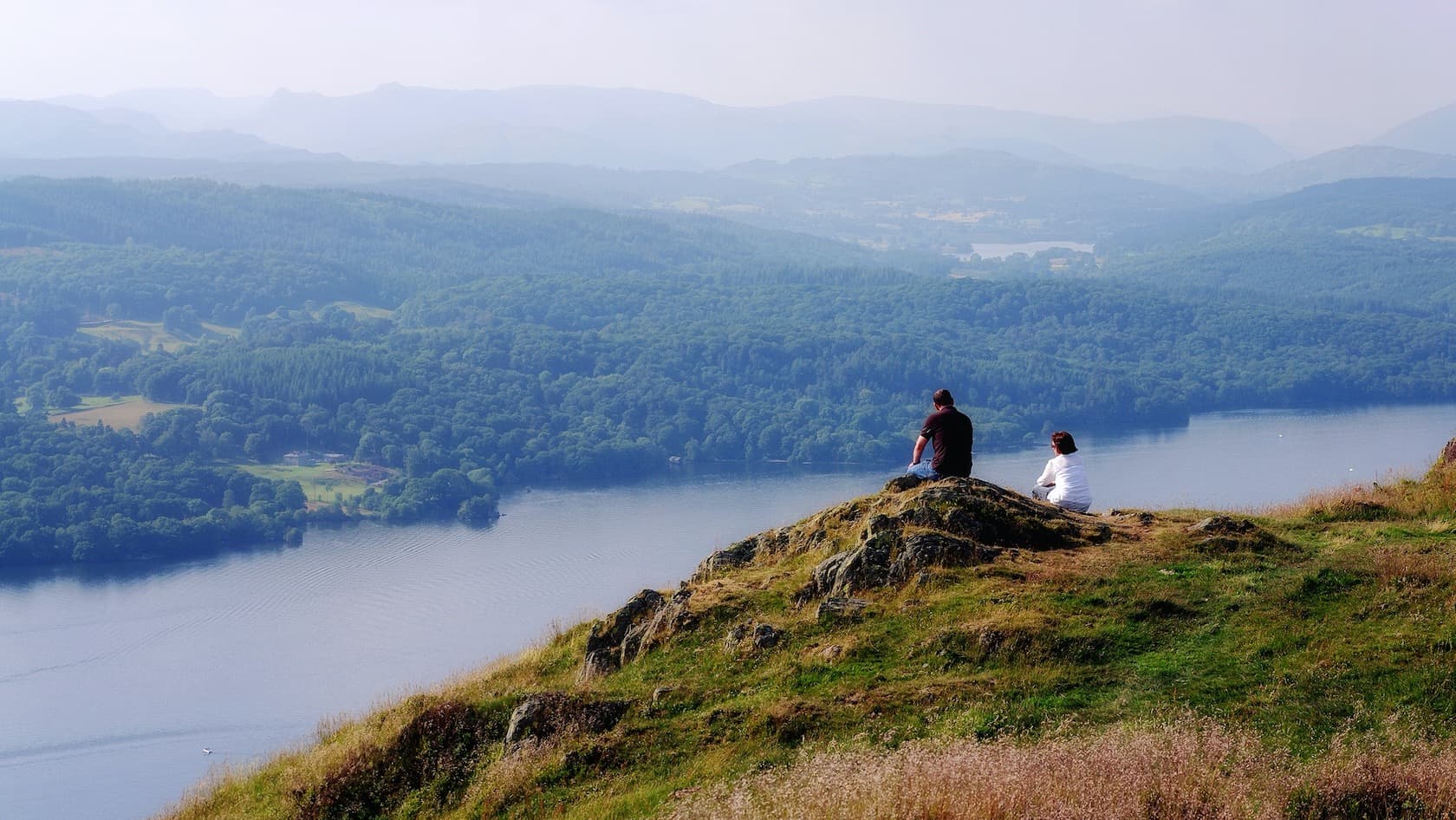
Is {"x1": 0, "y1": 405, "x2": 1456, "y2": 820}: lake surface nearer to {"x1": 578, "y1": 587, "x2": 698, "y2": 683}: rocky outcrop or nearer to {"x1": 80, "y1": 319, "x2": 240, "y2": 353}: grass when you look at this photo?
{"x1": 578, "y1": 587, "x2": 698, "y2": 683}: rocky outcrop

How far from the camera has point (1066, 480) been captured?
13320mm

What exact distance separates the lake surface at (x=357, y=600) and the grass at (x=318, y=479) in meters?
7.81

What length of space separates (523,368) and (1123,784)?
141359mm

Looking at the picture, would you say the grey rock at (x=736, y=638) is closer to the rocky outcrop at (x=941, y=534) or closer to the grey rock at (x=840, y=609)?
the grey rock at (x=840, y=609)

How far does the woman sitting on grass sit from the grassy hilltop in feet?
2.31

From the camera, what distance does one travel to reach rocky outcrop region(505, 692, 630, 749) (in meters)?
9.58

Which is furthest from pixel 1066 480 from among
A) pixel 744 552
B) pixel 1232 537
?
pixel 744 552

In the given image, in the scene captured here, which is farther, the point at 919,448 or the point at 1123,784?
the point at 919,448

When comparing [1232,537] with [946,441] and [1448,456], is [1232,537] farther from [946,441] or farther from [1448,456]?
[1448,456]

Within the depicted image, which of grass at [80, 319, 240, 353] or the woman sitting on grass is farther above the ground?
the woman sitting on grass

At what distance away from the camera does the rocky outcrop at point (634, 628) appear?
11.1 m

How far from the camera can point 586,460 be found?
112 metres

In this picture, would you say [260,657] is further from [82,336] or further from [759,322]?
[759,322]

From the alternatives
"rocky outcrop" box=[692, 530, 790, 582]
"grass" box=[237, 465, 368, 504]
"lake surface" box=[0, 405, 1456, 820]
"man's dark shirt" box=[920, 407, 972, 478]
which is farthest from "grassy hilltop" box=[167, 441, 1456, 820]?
"grass" box=[237, 465, 368, 504]
